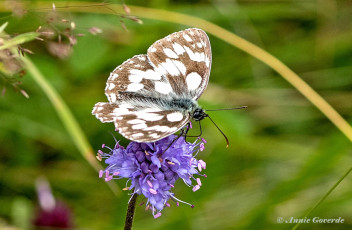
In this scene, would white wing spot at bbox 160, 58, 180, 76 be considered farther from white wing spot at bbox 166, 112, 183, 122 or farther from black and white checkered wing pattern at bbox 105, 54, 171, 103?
white wing spot at bbox 166, 112, 183, 122

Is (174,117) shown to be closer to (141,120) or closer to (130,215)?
(141,120)

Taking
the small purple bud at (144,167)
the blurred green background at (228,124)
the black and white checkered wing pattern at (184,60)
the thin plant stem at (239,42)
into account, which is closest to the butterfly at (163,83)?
the black and white checkered wing pattern at (184,60)

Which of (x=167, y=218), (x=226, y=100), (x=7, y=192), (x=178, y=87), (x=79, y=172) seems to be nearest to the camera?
(x=178, y=87)

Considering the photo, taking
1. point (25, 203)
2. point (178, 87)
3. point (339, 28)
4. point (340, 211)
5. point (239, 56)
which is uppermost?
point (339, 28)

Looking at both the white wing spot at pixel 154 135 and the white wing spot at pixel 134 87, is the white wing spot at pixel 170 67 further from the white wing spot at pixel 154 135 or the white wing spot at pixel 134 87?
the white wing spot at pixel 154 135

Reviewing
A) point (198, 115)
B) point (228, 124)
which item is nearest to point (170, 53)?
point (198, 115)

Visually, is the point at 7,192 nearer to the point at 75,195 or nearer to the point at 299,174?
the point at 75,195

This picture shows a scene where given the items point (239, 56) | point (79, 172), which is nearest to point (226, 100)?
point (239, 56)
